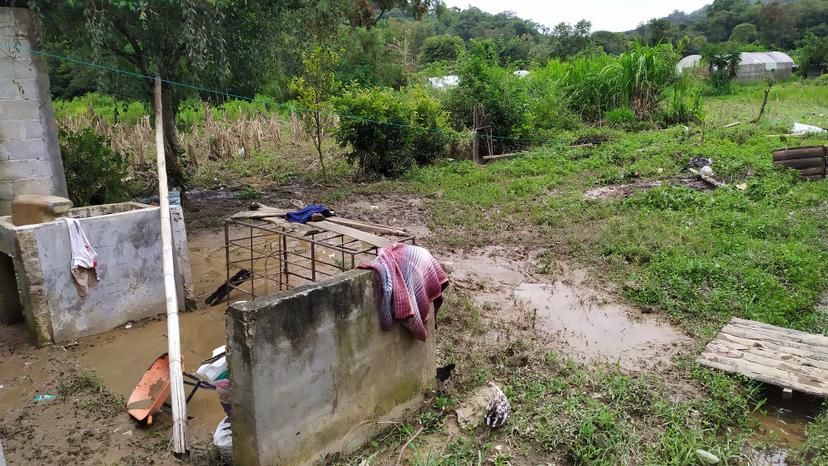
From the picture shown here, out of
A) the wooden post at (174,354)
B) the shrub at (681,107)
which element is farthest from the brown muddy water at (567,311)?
the shrub at (681,107)

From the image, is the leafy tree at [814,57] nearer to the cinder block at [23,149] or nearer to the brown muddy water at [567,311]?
the brown muddy water at [567,311]

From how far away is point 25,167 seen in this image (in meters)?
6.85

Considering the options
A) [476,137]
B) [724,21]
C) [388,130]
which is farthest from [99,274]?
[724,21]

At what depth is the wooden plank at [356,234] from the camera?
4953 mm

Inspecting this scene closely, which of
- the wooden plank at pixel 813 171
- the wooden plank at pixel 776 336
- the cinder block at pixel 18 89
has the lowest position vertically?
the wooden plank at pixel 776 336

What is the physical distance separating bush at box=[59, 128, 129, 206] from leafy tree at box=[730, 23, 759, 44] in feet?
166

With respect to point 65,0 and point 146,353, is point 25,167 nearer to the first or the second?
point 65,0

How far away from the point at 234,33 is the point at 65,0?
293 cm

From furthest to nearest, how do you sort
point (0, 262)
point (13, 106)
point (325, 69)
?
1. point (325, 69)
2. point (13, 106)
3. point (0, 262)

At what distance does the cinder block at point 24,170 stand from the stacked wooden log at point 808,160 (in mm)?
11841

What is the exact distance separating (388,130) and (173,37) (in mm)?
5238

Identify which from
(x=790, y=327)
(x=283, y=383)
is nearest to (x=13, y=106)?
(x=283, y=383)

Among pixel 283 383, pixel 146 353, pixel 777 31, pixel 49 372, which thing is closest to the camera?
pixel 283 383

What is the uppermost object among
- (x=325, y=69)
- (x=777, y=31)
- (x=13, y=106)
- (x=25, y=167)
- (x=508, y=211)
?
(x=777, y=31)
